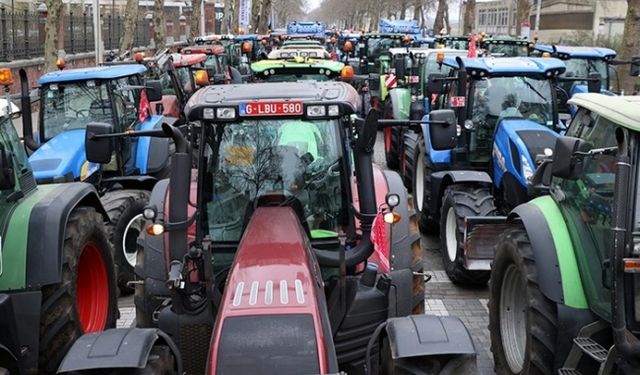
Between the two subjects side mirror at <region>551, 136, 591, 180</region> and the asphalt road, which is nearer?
side mirror at <region>551, 136, 591, 180</region>

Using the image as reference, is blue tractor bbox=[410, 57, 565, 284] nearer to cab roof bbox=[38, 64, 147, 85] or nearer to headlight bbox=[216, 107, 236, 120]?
headlight bbox=[216, 107, 236, 120]

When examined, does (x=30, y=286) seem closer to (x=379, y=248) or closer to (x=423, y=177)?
(x=379, y=248)

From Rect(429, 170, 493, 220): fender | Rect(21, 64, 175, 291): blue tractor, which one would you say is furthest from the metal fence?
Rect(429, 170, 493, 220): fender

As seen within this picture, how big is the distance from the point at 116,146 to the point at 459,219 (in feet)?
13.0

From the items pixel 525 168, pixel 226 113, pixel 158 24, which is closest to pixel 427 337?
pixel 226 113

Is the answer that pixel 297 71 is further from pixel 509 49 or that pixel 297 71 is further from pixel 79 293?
pixel 509 49

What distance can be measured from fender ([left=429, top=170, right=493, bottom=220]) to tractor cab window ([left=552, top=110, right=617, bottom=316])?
9.26 feet

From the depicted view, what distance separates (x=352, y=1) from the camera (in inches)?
3718

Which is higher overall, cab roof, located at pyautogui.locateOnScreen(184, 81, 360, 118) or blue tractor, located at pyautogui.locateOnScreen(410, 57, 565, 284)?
cab roof, located at pyautogui.locateOnScreen(184, 81, 360, 118)

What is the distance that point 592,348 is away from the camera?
4.14 metres

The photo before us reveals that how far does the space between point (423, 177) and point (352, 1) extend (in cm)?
8806

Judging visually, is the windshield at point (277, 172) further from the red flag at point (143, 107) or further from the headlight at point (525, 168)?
the red flag at point (143, 107)

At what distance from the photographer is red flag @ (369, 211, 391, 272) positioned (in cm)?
437

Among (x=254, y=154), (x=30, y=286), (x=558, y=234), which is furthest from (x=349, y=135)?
(x=30, y=286)
